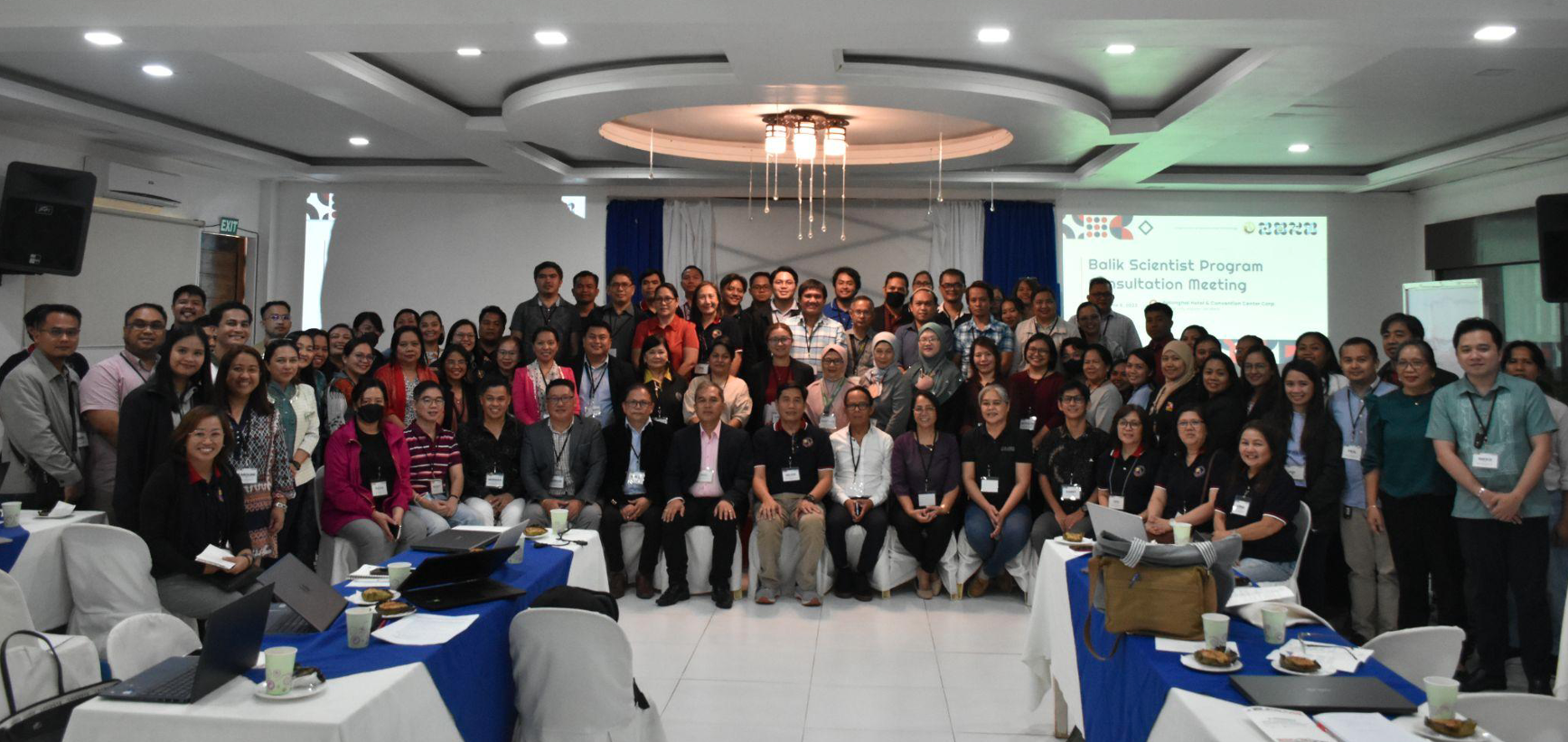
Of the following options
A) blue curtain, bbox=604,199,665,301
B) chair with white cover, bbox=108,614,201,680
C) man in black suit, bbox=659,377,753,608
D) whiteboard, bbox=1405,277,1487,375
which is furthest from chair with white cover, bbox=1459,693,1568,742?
blue curtain, bbox=604,199,665,301

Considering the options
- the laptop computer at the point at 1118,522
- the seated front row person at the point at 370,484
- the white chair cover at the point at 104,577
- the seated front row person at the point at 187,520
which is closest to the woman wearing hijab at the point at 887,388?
the laptop computer at the point at 1118,522

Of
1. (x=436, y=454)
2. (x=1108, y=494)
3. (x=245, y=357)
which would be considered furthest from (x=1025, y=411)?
(x=245, y=357)

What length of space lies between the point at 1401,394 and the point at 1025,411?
86.2 inches

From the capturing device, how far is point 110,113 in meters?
7.46

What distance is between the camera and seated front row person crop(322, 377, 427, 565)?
5.37 metres

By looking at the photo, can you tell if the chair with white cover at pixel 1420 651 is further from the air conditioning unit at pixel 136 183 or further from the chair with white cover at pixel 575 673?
the air conditioning unit at pixel 136 183

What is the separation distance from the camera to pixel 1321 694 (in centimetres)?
241

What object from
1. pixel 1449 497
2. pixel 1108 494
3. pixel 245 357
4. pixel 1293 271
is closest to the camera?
pixel 245 357

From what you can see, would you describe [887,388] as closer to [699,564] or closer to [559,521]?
[699,564]

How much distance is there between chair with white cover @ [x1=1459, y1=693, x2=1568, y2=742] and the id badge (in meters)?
2.18

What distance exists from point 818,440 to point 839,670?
173 cm

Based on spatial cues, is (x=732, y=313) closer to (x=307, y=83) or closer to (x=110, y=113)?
(x=307, y=83)

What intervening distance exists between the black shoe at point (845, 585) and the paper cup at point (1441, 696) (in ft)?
13.3

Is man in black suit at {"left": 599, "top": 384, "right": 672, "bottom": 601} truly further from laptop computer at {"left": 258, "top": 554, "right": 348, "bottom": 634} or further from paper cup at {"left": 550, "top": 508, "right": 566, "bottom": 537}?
laptop computer at {"left": 258, "top": 554, "right": 348, "bottom": 634}
